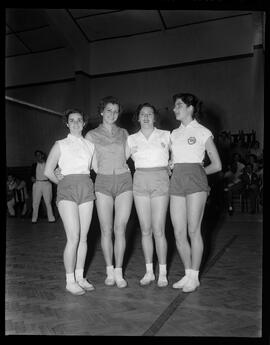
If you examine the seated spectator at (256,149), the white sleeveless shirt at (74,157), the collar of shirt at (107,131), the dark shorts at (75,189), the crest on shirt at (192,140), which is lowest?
the dark shorts at (75,189)

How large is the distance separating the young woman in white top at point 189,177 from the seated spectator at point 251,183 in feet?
18.5

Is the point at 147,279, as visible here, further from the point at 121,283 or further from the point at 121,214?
the point at 121,214

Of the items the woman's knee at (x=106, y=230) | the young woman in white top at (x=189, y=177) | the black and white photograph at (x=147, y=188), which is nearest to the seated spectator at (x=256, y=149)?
the black and white photograph at (x=147, y=188)

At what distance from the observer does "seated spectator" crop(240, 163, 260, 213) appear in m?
8.73

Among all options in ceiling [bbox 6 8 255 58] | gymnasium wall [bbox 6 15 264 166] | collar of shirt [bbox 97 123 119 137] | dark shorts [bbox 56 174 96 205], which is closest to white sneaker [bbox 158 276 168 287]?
dark shorts [bbox 56 174 96 205]

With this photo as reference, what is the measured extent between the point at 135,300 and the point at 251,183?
20.4ft

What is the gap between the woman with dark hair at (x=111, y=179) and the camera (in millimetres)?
3424

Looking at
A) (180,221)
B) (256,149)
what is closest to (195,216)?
(180,221)

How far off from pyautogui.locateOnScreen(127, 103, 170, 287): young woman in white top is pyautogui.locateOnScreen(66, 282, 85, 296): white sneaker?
690mm

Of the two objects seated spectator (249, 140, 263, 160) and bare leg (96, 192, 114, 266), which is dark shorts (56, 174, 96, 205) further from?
seated spectator (249, 140, 263, 160)

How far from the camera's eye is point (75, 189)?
3.31 metres

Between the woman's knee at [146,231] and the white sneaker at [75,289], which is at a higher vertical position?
the woman's knee at [146,231]

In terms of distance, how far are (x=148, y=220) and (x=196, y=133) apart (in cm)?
89

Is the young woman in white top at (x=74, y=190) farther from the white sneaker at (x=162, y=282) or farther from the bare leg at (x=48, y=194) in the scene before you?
the bare leg at (x=48, y=194)
